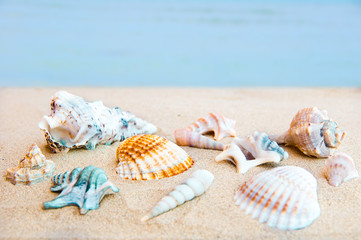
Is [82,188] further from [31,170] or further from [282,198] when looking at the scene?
[282,198]

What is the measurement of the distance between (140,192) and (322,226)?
1100mm

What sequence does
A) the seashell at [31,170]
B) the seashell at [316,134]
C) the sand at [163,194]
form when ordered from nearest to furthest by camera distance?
the sand at [163,194]
the seashell at [31,170]
the seashell at [316,134]

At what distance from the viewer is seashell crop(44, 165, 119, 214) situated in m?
2.07

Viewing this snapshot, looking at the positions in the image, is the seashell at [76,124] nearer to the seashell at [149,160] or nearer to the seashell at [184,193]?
→ the seashell at [149,160]

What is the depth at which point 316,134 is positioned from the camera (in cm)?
262

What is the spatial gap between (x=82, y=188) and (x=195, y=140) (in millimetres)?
1078

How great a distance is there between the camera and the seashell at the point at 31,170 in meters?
2.35

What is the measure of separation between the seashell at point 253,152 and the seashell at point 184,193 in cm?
35

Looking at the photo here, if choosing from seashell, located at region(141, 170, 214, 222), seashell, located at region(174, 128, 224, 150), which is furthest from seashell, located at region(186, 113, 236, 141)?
seashell, located at region(141, 170, 214, 222)

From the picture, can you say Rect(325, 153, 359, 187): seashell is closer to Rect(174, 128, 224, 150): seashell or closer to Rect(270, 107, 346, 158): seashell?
Rect(270, 107, 346, 158): seashell

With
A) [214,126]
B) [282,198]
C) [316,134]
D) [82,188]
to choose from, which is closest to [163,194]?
[82,188]

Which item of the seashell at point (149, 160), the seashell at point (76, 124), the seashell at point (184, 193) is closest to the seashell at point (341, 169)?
the seashell at point (184, 193)

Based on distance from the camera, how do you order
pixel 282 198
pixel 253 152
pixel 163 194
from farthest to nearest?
pixel 253 152, pixel 163 194, pixel 282 198

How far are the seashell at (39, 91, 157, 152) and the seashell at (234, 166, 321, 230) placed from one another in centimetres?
123
